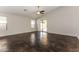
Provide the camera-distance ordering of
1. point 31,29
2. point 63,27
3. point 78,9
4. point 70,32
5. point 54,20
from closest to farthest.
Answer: point 78,9 < point 70,32 < point 63,27 < point 54,20 < point 31,29

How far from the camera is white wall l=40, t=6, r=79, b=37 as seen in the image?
7465mm

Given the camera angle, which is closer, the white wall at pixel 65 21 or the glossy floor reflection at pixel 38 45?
the glossy floor reflection at pixel 38 45

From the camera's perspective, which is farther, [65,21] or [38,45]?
[65,21]

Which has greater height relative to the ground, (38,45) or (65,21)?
(65,21)

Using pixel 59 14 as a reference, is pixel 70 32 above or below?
below

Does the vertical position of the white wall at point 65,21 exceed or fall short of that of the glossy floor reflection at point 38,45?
it exceeds it

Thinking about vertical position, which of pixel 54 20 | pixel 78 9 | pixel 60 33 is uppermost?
pixel 78 9

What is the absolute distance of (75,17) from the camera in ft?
24.6

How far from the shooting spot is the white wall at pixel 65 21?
294 inches

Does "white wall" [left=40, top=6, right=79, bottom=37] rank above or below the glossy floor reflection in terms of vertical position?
above

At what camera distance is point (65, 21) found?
8.31 meters
